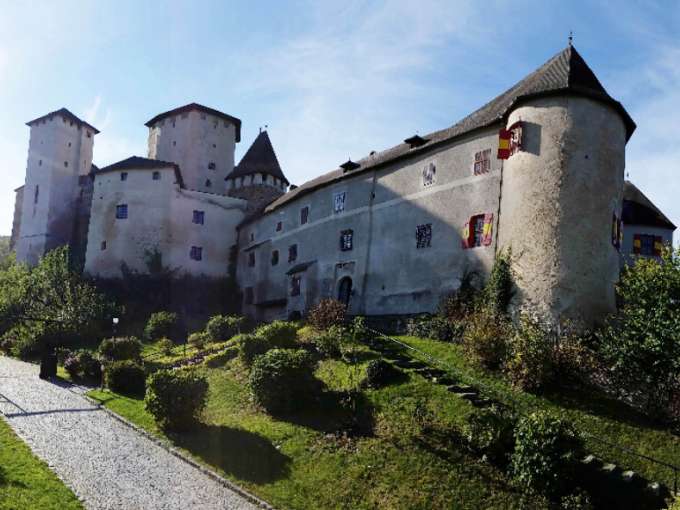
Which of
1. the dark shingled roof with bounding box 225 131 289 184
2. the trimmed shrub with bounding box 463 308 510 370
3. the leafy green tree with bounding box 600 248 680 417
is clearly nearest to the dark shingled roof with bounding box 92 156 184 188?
the dark shingled roof with bounding box 225 131 289 184

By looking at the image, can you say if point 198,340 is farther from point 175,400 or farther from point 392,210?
point 175,400

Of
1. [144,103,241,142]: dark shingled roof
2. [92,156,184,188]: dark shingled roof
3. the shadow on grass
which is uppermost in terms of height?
[144,103,241,142]: dark shingled roof

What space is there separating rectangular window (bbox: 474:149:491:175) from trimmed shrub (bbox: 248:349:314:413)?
13807 mm

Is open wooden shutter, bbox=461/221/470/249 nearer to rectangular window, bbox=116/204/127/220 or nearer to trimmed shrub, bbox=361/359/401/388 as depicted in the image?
trimmed shrub, bbox=361/359/401/388

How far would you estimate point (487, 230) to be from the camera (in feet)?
99.3

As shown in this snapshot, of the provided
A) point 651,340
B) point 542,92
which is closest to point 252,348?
point 651,340

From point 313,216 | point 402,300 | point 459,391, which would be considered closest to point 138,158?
point 313,216

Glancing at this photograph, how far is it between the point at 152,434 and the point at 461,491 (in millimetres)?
9898

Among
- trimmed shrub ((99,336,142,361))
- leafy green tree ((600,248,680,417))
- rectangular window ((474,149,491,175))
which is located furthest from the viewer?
trimmed shrub ((99,336,142,361))

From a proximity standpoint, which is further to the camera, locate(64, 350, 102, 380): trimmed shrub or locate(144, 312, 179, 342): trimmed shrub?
locate(144, 312, 179, 342): trimmed shrub

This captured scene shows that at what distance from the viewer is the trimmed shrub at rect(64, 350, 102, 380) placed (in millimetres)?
29359

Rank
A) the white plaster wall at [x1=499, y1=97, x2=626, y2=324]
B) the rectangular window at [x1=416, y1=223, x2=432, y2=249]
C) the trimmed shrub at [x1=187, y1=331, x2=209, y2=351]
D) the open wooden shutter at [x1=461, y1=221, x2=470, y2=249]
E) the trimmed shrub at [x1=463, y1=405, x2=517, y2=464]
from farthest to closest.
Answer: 1. the trimmed shrub at [x1=187, y1=331, x2=209, y2=351]
2. the rectangular window at [x1=416, y1=223, x2=432, y2=249]
3. the open wooden shutter at [x1=461, y1=221, x2=470, y2=249]
4. the white plaster wall at [x1=499, y1=97, x2=626, y2=324]
5. the trimmed shrub at [x1=463, y1=405, x2=517, y2=464]

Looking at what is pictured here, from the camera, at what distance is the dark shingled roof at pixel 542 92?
94.9 ft

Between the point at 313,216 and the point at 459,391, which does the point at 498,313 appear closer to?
the point at 459,391
